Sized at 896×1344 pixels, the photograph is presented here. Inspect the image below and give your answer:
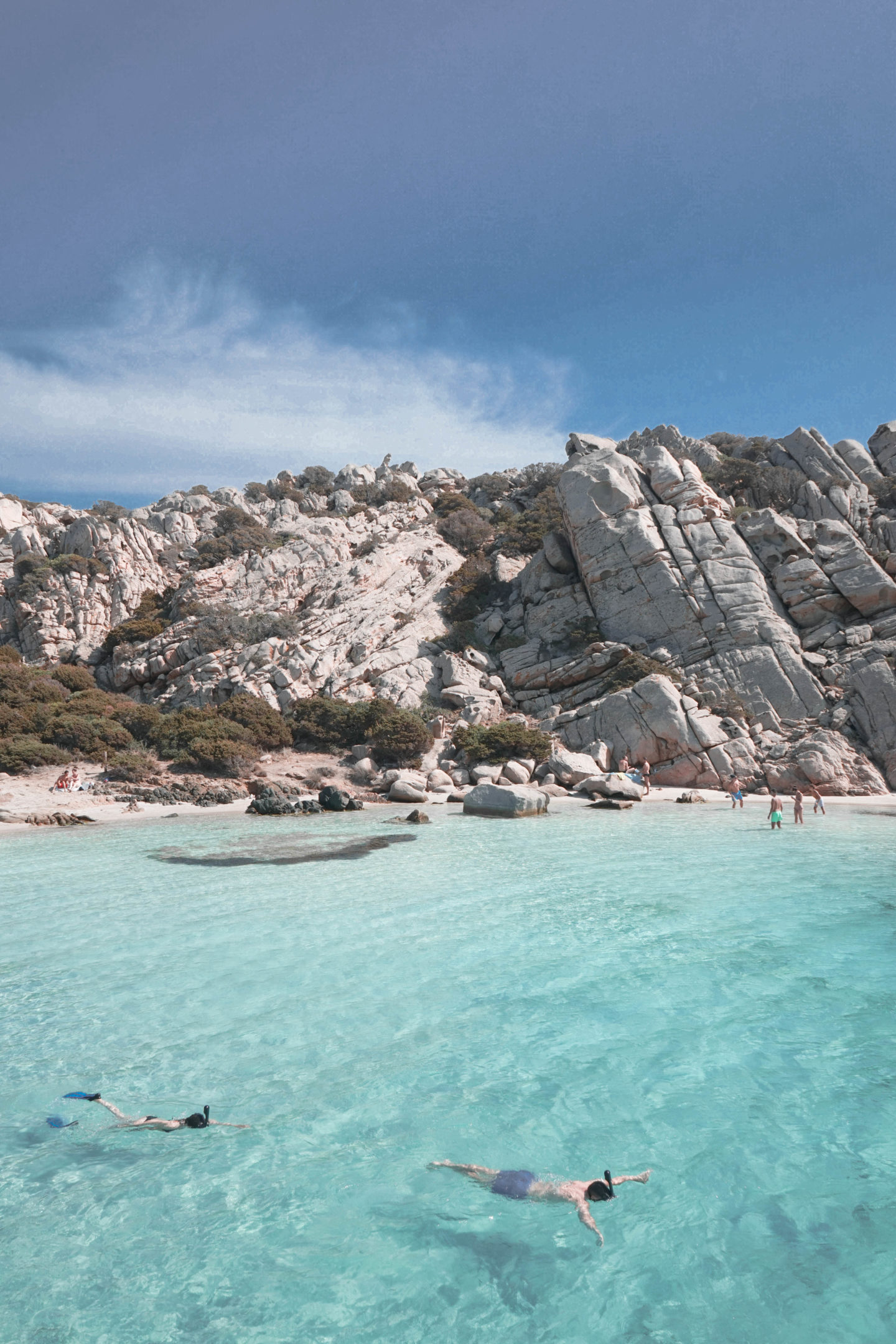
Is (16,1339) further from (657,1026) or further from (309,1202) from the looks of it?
(657,1026)

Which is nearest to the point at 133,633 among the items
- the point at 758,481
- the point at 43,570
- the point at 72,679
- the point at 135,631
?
the point at 135,631

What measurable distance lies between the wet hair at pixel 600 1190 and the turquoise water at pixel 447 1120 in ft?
0.39

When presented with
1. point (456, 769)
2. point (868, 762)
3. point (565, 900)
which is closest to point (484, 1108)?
point (565, 900)

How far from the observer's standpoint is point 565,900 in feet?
37.4

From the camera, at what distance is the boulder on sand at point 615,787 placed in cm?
2664

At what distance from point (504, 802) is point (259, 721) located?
15.2m

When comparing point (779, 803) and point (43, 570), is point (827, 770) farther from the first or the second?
point (43, 570)

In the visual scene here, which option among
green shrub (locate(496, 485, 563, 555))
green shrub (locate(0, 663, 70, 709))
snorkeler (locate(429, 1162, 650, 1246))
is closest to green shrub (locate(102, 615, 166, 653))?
green shrub (locate(0, 663, 70, 709))

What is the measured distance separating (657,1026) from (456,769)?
82.1 feet

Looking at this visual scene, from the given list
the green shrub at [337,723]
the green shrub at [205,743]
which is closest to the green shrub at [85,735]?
the green shrub at [205,743]

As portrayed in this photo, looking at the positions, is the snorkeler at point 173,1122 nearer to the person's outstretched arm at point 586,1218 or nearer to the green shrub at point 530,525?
the person's outstretched arm at point 586,1218

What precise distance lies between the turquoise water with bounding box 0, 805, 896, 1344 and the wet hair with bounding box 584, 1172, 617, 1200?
0.39 feet

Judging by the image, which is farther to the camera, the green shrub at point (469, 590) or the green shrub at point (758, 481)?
the green shrub at point (469, 590)

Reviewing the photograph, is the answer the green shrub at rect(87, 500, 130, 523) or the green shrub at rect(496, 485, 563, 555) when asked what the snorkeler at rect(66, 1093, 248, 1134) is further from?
the green shrub at rect(87, 500, 130, 523)
